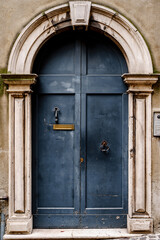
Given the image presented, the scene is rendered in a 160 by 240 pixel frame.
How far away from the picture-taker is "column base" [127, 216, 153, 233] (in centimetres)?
398

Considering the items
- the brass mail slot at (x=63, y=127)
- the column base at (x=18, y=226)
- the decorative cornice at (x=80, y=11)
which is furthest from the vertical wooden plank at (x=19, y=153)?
the decorative cornice at (x=80, y=11)

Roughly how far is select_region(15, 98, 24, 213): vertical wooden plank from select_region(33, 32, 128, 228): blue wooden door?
0.26 m

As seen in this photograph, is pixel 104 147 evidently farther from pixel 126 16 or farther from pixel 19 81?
pixel 126 16

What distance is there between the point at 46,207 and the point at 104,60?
8.99 feet

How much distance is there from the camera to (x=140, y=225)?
398cm

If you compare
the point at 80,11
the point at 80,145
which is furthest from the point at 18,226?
the point at 80,11

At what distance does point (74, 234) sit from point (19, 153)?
1.62m

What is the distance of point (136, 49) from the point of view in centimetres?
401

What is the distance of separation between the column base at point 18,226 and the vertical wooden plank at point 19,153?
0.59 feet

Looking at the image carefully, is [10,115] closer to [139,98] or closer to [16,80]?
[16,80]

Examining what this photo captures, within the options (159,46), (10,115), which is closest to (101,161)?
(10,115)

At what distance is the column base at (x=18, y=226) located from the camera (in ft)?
13.1

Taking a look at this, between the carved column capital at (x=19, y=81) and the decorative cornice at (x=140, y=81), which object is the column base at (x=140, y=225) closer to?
the decorative cornice at (x=140, y=81)

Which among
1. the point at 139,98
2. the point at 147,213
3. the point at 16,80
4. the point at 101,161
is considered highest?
the point at 16,80
